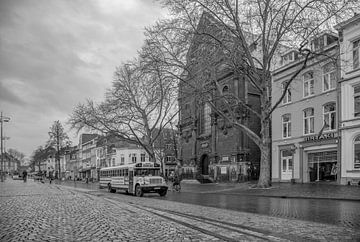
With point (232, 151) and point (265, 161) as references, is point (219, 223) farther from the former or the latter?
point (232, 151)

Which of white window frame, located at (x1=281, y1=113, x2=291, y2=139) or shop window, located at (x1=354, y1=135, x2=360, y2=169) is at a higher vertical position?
white window frame, located at (x1=281, y1=113, x2=291, y2=139)

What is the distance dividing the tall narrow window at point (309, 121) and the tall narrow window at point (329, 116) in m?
1.89

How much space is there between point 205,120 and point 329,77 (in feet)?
83.8

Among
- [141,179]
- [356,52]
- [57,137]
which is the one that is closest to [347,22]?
[356,52]

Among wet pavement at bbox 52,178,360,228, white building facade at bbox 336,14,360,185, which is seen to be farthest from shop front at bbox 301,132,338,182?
wet pavement at bbox 52,178,360,228

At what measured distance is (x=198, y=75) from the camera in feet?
108

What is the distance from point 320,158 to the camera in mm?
35531

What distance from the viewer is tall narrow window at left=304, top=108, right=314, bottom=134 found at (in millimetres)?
36719

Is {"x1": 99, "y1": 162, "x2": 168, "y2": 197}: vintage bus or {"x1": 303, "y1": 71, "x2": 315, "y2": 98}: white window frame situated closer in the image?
{"x1": 99, "y1": 162, "x2": 168, "y2": 197}: vintage bus

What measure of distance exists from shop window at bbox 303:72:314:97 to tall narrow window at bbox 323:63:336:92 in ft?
5.86

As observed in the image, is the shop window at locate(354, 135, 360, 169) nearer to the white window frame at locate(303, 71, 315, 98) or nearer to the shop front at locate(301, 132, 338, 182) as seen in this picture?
the shop front at locate(301, 132, 338, 182)

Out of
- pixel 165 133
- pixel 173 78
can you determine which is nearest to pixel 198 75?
pixel 173 78

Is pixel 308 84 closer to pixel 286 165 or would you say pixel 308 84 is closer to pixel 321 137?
pixel 321 137

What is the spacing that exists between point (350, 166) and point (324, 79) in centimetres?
822
